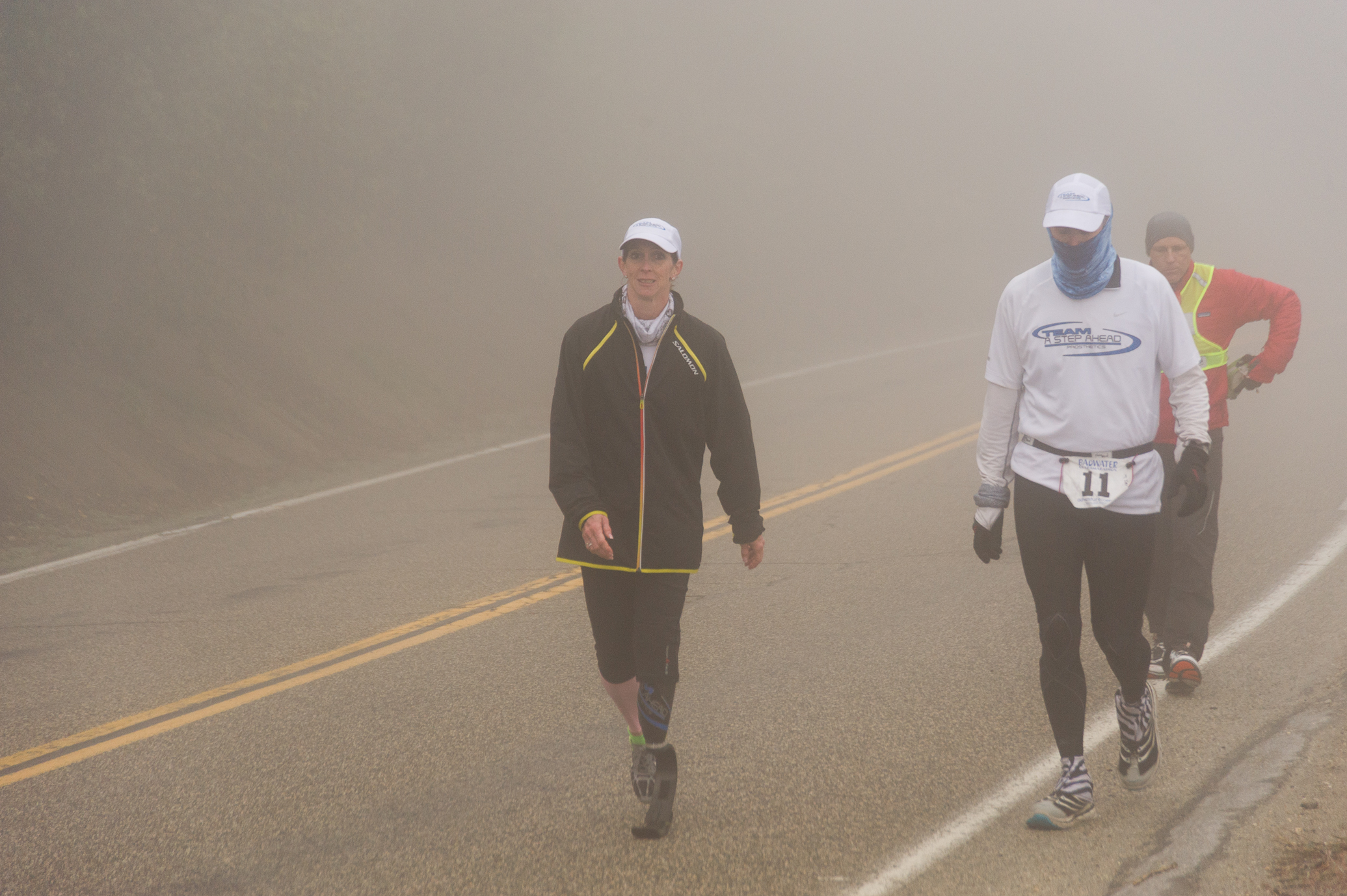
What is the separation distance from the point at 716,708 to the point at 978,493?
1786 millimetres

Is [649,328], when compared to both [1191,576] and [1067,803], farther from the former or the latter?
[1191,576]

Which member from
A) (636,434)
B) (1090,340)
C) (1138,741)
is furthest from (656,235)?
(1138,741)

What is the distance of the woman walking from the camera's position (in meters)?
4.21

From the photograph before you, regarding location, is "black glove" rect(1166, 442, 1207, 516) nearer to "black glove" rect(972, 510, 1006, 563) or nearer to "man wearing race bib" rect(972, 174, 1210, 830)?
"man wearing race bib" rect(972, 174, 1210, 830)

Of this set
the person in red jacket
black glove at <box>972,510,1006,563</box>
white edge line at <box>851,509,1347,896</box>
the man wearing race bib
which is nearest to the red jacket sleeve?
the person in red jacket

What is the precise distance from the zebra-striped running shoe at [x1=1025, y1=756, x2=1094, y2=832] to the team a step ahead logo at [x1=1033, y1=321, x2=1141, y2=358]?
1368 mm

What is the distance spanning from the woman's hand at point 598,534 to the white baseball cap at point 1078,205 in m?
1.73

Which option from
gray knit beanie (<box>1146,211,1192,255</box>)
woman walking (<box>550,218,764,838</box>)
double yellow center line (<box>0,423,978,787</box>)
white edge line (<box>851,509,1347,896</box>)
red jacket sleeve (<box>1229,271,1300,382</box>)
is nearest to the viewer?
white edge line (<box>851,509,1347,896</box>)

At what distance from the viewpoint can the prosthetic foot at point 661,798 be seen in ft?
13.8

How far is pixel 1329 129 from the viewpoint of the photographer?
219 feet

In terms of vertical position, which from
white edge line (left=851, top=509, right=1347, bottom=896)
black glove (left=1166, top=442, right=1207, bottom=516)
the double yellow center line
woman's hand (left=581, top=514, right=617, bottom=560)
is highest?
black glove (left=1166, top=442, right=1207, bottom=516)

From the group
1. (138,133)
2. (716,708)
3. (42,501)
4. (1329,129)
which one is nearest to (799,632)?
(716,708)

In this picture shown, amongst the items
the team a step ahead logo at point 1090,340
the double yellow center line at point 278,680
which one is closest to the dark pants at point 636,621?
the team a step ahead logo at point 1090,340

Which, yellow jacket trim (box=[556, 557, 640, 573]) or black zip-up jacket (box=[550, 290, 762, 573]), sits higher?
black zip-up jacket (box=[550, 290, 762, 573])
